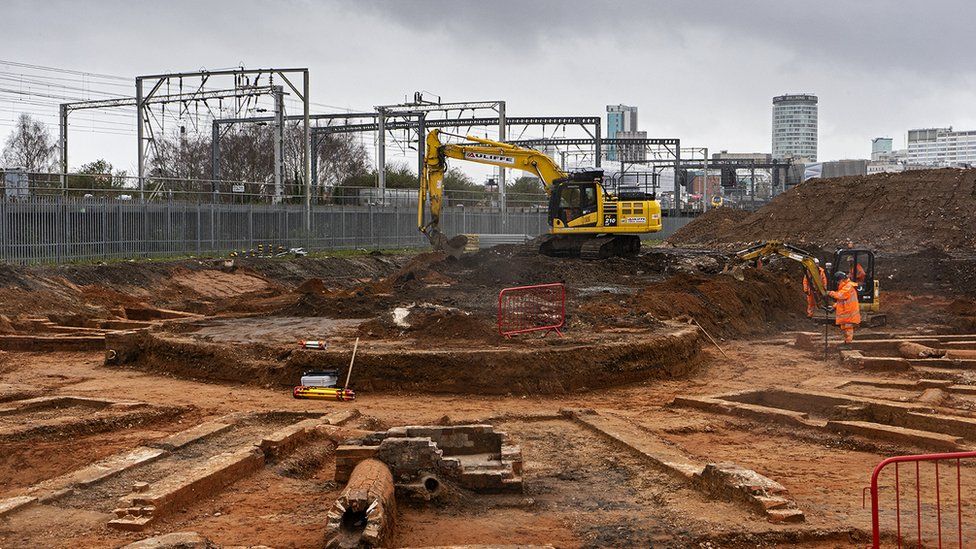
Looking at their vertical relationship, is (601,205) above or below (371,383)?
above

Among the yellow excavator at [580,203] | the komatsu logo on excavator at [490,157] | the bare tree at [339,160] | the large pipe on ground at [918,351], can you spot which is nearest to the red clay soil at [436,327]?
the large pipe on ground at [918,351]

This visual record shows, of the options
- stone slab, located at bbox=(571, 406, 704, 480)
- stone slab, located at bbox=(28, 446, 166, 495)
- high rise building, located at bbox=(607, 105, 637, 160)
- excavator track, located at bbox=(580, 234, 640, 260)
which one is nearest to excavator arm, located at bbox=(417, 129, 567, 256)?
excavator track, located at bbox=(580, 234, 640, 260)

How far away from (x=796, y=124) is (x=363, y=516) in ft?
633

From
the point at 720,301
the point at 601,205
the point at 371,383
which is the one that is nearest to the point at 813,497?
the point at 371,383

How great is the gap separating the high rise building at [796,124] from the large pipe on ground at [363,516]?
182 m

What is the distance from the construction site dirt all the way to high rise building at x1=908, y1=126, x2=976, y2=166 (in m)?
130

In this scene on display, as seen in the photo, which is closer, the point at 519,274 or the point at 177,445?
the point at 177,445

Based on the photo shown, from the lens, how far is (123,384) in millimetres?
14469

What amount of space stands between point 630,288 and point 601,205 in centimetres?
591

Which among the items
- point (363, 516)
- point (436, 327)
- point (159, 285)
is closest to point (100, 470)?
point (363, 516)

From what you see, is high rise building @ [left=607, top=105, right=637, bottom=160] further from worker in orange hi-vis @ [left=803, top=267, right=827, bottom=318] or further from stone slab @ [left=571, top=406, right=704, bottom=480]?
stone slab @ [left=571, top=406, right=704, bottom=480]

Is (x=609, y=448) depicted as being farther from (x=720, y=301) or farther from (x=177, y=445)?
(x=720, y=301)

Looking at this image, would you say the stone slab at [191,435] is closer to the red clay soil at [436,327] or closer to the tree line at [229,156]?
the red clay soil at [436,327]

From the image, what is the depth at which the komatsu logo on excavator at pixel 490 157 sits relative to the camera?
2906cm
